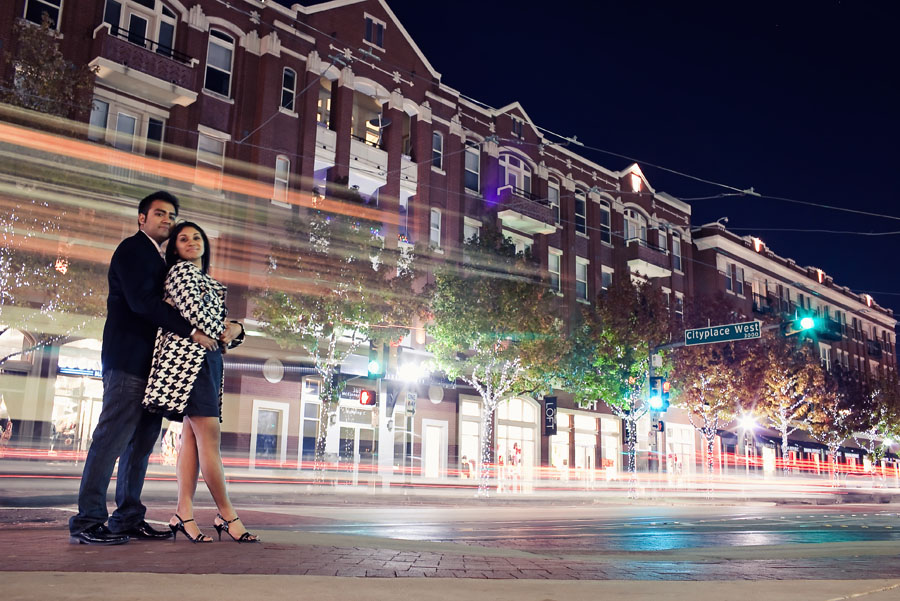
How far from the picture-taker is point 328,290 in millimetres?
24469

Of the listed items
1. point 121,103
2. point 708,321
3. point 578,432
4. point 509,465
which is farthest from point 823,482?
point 121,103

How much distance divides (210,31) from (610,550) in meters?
25.5

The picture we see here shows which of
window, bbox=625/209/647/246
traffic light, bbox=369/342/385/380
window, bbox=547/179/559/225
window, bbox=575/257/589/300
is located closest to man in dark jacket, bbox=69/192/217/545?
traffic light, bbox=369/342/385/380

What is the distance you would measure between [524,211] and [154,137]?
55.8 feet

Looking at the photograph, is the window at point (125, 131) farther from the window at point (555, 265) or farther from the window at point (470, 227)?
the window at point (555, 265)

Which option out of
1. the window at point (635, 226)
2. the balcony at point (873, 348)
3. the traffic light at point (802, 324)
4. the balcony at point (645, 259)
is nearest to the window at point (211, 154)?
the traffic light at point (802, 324)

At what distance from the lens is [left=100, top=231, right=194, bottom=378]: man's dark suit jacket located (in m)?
4.57

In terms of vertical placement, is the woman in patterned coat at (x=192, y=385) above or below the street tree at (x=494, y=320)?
below

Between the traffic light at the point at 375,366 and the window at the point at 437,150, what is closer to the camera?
the traffic light at the point at 375,366

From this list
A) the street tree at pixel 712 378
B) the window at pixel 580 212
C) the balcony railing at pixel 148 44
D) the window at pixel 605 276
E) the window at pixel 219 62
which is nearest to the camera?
the balcony railing at pixel 148 44

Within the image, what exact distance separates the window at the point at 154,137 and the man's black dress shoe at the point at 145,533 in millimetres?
22789

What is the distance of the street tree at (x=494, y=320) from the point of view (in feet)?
90.2

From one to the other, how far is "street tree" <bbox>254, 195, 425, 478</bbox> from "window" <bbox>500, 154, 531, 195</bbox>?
1317cm

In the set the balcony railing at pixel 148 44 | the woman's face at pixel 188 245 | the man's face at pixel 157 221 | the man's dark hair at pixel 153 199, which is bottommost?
the woman's face at pixel 188 245
